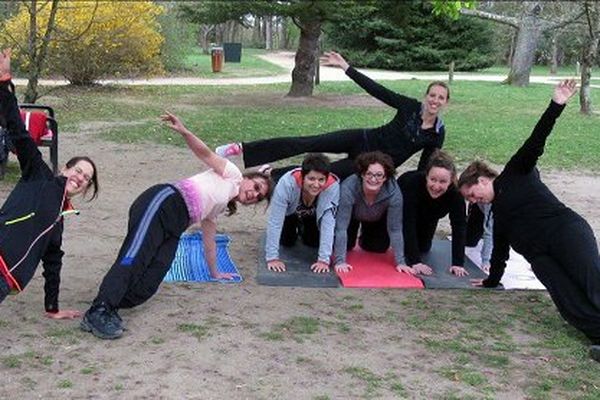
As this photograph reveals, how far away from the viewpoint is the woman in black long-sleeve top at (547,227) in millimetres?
4496

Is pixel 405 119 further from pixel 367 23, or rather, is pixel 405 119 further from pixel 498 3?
pixel 498 3

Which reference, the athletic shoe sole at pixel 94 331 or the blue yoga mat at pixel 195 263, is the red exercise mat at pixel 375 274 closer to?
the blue yoga mat at pixel 195 263

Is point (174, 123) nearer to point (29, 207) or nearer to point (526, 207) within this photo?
point (29, 207)

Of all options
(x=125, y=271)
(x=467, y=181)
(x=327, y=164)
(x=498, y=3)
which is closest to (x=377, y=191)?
(x=327, y=164)

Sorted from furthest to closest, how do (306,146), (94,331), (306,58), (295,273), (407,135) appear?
(306,58) < (306,146) < (407,135) < (295,273) < (94,331)

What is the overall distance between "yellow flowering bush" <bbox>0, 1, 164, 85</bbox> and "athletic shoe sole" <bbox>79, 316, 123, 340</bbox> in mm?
15417

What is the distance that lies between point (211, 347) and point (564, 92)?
2.52 m

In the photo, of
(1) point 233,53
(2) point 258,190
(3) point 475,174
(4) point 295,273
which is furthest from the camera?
(1) point 233,53

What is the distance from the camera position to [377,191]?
226 inches

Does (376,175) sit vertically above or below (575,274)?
above

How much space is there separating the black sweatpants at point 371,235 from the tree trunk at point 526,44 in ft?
76.3

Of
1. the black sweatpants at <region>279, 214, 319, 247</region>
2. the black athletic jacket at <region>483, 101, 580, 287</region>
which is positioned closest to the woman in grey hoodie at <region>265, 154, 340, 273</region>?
the black sweatpants at <region>279, 214, 319, 247</region>

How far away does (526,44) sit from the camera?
28125 mm

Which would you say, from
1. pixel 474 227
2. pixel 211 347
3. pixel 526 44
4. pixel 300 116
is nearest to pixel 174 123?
pixel 211 347
